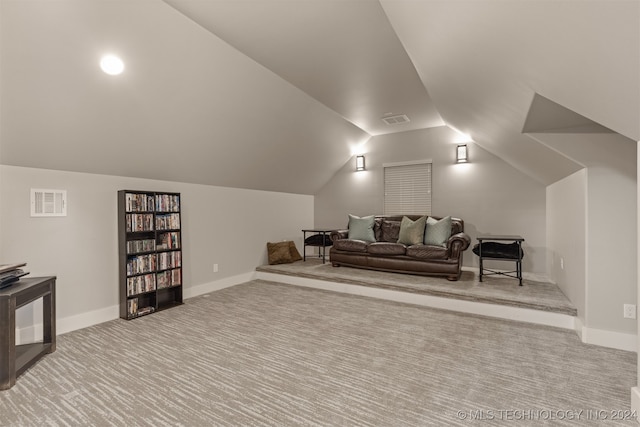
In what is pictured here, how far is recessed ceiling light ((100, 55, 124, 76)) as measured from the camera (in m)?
2.42

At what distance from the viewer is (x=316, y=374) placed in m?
2.19

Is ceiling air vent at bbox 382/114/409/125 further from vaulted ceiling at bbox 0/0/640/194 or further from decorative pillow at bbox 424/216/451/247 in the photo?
decorative pillow at bbox 424/216/451/247

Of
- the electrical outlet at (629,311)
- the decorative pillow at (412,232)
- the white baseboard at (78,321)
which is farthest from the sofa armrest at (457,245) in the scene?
the white baseboard at (78,321)

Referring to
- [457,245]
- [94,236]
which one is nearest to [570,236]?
[457,245]

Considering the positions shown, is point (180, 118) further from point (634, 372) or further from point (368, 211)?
point (634, 372)

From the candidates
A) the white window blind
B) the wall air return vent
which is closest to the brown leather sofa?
the white window blind

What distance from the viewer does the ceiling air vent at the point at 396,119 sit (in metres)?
4.96

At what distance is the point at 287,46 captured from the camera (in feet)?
9.36

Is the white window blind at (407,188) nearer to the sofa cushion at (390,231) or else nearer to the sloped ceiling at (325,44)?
the sofa cushion at (390,231)

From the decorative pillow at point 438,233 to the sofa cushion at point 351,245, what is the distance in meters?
1.00

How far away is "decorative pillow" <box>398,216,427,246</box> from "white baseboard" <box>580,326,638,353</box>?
239 centimetres

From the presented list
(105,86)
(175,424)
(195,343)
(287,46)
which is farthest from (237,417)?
(287,46)

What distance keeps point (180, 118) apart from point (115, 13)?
1.16 meters

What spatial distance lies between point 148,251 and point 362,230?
338 cm
